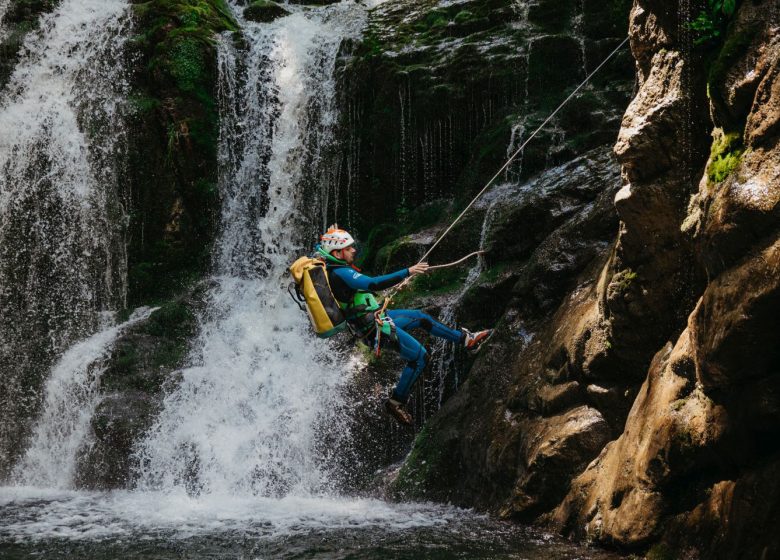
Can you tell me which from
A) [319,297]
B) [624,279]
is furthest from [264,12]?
[624,279]

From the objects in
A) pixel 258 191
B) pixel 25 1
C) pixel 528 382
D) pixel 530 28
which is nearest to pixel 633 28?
pixel 528 382

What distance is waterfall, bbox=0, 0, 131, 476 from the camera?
16.0 m

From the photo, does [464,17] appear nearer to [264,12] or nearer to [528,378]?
[264,12]

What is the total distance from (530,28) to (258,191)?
7.12 m

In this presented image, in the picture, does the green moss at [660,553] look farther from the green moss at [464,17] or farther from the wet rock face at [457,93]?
the green moss at [464,17]

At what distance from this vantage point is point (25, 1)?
742 inches

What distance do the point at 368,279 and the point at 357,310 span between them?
54cm

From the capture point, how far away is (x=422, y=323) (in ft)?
31.3

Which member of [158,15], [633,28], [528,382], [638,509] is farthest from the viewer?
[158,15]

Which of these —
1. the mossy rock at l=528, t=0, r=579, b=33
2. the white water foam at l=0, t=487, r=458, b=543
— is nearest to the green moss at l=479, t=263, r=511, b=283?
the white water foam at l=0, t=487, r=458, b=543

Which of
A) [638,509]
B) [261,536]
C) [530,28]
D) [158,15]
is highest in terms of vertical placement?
[158,15]

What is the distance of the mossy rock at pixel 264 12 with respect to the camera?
1977cm

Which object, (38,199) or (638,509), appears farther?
(38,199)

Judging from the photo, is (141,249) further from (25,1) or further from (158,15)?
(25,1)
